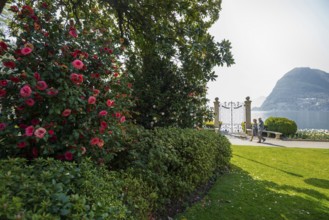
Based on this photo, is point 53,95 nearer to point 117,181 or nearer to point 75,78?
point 75,78

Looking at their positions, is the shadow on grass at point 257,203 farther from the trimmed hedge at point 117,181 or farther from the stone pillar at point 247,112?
the stone pillar at point 247,112

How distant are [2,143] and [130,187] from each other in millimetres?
1850

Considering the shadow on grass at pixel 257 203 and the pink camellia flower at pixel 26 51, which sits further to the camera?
the shadow on grass at pixel 257 203

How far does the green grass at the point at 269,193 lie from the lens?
508 centimetres

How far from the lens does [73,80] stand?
322 cm

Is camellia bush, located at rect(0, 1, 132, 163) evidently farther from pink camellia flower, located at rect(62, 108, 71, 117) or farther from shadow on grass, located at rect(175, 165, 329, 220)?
shadow on grass, located at rect(175, 165, 329, 220)

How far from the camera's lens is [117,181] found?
130 inches

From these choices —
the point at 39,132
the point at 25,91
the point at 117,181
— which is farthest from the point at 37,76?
the point at 117,181

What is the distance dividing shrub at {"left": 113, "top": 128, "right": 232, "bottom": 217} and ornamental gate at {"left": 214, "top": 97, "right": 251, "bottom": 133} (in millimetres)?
18690

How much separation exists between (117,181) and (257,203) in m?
3.93

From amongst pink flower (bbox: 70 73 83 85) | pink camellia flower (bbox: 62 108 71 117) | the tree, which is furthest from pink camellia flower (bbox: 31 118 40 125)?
the tree

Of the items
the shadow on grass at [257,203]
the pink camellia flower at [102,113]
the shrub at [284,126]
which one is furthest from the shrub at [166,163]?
the shrub at [284,126]

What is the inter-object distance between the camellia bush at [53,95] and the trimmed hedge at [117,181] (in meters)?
0.33

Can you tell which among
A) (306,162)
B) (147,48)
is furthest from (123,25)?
(306,162)
